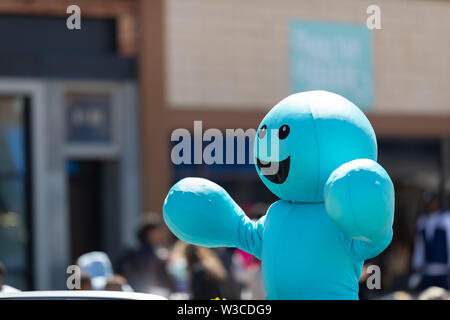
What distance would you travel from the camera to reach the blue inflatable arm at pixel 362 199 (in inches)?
130

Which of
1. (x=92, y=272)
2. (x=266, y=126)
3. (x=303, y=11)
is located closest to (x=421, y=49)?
(x=303, y=11)

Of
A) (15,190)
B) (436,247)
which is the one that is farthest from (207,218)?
(15,190)

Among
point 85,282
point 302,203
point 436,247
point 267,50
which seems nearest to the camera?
point 302,203

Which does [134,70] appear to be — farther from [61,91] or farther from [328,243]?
[328,243]

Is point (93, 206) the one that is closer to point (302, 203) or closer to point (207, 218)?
point (207, 218)

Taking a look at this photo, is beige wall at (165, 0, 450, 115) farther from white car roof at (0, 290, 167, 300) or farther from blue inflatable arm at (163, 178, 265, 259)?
white car roof at (0, 290, 167, 300)

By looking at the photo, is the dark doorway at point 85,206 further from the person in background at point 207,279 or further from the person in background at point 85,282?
the person in background at point 85,282

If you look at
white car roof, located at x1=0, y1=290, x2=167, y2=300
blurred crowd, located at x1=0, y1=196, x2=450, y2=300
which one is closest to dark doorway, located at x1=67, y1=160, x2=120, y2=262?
blurred crowd, located at x1=0, y1=196, x2=450, y2=300

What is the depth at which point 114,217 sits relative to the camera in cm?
1195

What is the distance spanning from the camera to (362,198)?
3.30 metres

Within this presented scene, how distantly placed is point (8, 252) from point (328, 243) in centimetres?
809

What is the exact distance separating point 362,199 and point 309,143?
585 mm

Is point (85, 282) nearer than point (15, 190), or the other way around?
point (85, 282)

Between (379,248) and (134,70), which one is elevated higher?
(134,70)
